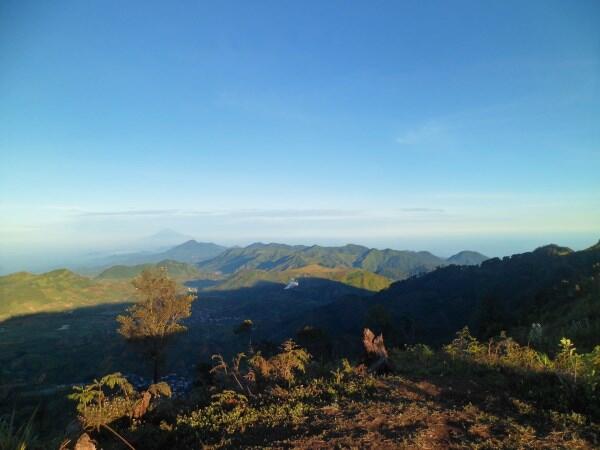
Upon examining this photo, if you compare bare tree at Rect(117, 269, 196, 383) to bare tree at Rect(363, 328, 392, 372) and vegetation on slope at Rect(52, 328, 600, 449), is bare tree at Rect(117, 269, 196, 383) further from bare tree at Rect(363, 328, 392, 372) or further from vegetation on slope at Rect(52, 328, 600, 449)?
bare tree at Rect(363, 328, 392, 372)

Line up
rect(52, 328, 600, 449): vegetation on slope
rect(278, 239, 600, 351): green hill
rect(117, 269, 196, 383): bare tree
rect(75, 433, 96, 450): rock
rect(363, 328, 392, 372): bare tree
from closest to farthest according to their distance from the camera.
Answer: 1. rect(52, 328, 600, 449): vegetation on slope
2. rect(75, 433, 96, 450): rock
3. rect(363, 328, 392, 372): bare tree
4. rect(278, 239, 600, 351): green hill
5. rect(117, 269, 196, 383): bare tree

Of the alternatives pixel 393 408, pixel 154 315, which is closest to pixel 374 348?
pixel 393 408

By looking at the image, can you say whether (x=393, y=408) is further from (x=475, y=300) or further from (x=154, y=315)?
(x=475, y=300)

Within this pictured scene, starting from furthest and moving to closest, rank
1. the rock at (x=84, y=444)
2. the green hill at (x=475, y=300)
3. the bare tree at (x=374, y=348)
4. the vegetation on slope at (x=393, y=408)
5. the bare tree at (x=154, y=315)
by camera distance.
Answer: the bare tree at (x=154, y=315) → the green hill at (x=475, y=300) → the bare tree at (x=374, y=348) → the rock at (x=84, y=444) → the vegetation on slope at (x=393, y=408)

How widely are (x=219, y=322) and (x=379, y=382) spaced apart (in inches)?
6190

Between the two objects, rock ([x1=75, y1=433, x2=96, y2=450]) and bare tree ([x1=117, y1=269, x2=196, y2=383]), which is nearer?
rock ([x1=75, y1=433, x2=96, y2=450])

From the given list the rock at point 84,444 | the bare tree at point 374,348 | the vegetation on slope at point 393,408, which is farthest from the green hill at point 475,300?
the rock at point 84,444

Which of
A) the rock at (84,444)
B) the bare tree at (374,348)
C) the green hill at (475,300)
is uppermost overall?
the bare tree at (374,348)

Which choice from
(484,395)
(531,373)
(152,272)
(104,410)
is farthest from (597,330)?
(152,272)

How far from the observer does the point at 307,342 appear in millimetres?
40469

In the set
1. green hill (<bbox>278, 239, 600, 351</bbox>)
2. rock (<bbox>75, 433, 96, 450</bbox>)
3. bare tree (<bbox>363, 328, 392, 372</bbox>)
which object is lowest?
green hill (<bbox>278, 239, 600, 351</bbox>)

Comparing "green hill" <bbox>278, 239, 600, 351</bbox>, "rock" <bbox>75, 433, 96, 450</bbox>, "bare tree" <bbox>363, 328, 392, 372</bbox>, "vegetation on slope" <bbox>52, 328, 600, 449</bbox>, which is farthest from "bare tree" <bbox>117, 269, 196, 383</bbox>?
"green hill" <bbox>278, 239, 600, 351</bbox>

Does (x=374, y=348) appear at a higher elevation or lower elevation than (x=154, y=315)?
higher

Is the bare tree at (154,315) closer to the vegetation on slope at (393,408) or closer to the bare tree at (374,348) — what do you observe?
the vegetation on slope at (393,408)
